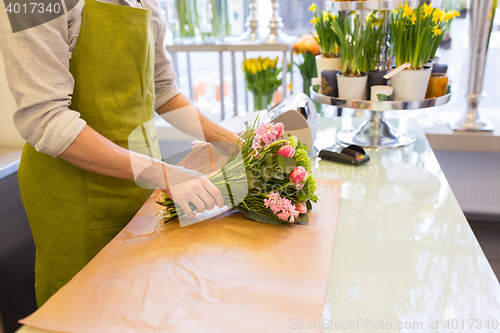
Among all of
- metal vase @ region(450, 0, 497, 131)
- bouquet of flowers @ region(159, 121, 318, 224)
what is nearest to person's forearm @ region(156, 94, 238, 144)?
bouquet of flowers @ region(159, 121, 318, 224)

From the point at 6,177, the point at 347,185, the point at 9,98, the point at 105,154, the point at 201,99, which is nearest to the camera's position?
the point at 105,154

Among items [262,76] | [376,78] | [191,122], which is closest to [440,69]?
[376,78]

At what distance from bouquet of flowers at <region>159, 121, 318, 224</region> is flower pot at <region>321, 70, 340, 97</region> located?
2.05 feet

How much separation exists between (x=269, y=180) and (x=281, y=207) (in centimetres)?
6

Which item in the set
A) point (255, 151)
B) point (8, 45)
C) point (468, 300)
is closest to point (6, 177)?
point (8, 45)

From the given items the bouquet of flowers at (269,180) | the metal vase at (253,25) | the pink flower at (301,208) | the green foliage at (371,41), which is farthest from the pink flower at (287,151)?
the metal vase at (253,25)

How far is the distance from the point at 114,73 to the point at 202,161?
278 millimetres

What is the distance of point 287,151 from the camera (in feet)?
2.71

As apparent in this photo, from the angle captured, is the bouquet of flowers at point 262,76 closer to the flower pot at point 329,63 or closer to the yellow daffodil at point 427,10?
the flower pot at point 329,63

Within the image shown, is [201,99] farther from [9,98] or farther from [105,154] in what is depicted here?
[105,154]

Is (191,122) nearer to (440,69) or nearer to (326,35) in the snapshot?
(326,35)

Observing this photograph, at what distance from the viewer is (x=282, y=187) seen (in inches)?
32.6

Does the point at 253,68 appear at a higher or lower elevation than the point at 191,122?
higher

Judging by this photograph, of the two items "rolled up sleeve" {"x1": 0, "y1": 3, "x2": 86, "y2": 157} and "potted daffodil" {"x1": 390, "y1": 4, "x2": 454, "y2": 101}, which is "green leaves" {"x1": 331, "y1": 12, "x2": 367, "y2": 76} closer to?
"potted daffodil" {"x1": 390, "y1": 4, "x2": 454, "y2": 101}
